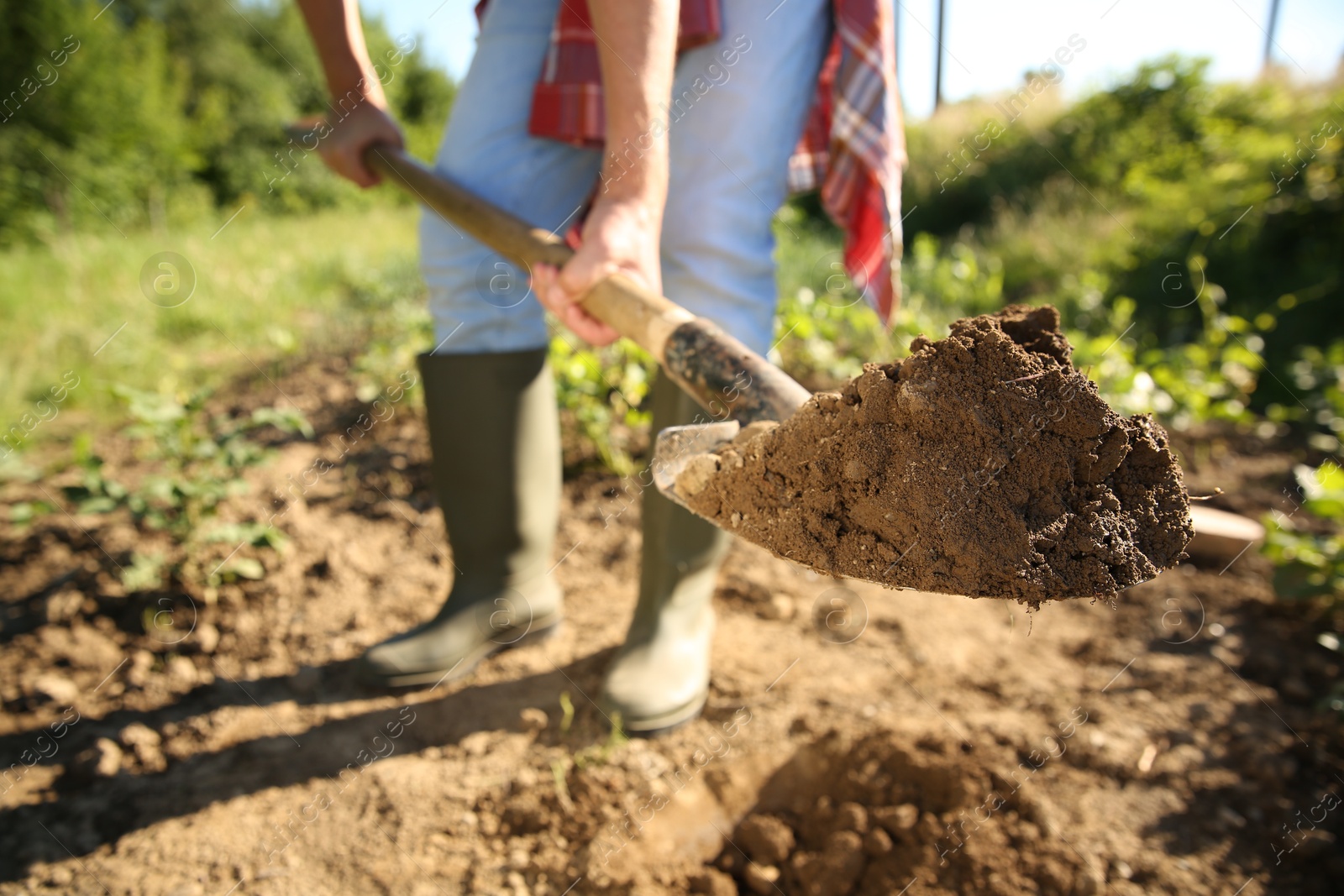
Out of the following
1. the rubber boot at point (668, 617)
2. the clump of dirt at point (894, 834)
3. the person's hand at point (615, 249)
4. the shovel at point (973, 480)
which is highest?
the person's hand at point (615, 249)

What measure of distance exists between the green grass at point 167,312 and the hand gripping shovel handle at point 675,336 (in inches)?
64.7

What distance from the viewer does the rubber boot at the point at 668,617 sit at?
158cm

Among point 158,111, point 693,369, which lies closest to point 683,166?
point 693,369

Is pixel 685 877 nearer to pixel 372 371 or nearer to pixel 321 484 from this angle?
pixel 321 484

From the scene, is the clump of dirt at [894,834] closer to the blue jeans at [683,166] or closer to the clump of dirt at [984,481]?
the clump of dirt at [984,481]

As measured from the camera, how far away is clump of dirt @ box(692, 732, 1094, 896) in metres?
1.25

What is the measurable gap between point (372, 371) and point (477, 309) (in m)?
1.57

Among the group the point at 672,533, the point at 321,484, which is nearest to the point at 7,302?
the point at 321,484

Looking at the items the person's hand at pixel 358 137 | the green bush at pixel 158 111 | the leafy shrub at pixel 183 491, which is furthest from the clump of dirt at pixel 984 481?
the green bush at pixel 158 111

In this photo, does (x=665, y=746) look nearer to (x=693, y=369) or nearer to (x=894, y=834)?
(x=894, y=834)

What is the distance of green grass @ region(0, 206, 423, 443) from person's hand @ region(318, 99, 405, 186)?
115cm

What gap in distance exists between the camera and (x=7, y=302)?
411cm

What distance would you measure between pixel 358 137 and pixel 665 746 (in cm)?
156

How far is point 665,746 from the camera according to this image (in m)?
1.57
